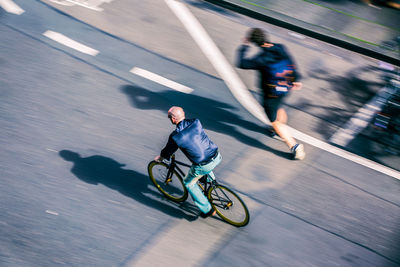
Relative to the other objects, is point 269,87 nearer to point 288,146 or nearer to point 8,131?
point 288,146

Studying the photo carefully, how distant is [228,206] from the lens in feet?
17.8

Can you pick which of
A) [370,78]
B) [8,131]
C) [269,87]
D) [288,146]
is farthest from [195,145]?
[370,78]

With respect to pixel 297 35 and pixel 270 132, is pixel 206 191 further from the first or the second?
pixel 297 35

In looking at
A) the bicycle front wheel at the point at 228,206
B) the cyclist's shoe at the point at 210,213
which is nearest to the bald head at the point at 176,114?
the bicycle front wheel at the point at 228,206

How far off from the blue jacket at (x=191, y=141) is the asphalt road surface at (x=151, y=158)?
135cm

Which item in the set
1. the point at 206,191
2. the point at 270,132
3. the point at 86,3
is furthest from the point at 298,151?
the point at 86,3

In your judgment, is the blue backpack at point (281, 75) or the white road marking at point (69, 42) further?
the white road marking at point (69, 42)

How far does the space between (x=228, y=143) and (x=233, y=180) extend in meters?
0.85

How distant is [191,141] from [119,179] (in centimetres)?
199

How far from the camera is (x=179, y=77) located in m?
7.96

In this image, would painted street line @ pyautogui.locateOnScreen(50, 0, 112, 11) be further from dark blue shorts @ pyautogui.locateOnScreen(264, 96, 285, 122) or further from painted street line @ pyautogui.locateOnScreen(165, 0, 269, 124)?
dark blue shorts @ pyautogui.locateOnScreen(264, 96, 285, 122)

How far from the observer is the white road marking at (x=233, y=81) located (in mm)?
6654

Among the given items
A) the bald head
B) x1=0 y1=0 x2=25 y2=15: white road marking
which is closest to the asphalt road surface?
x1=0 y1=0 x2=25 y2=15: white road marking

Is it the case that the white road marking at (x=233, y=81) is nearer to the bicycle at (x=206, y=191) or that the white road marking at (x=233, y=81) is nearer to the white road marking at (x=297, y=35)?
the white road marking at (x=297, y=35)
